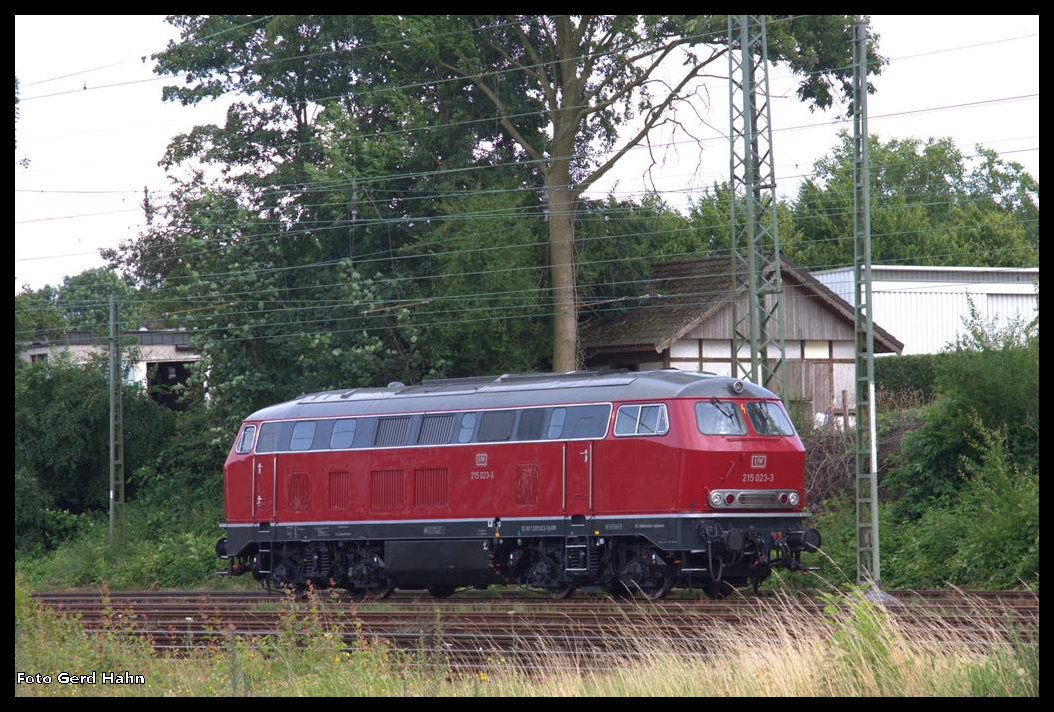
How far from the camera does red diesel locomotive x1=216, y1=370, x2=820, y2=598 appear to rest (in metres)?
19.3

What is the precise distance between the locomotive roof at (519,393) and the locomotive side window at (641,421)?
0.58 ft

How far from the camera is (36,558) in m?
34.7

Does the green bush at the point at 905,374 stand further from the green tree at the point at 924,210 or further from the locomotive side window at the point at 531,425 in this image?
the green tree at the point at 924,210

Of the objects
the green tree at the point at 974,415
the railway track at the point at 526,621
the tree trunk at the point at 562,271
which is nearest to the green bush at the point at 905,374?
the tree trunk at the point at 562,271

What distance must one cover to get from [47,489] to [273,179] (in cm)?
1114

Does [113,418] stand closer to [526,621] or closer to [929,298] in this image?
[526,621]

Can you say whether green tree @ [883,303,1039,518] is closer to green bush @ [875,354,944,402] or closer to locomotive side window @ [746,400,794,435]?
locomotive side window @ [746,400,794,435]

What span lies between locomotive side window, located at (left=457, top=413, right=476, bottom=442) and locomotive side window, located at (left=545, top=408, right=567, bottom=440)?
1.50 meters

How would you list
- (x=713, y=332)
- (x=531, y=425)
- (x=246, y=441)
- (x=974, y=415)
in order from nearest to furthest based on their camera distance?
1. (x=531, y=425)
2. (x=974, y=415)
3. (x=246, y=441)
4. (x=713, y=332)

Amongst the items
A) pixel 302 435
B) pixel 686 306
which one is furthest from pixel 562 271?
pixel 302 435

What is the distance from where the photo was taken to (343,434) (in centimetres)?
2305

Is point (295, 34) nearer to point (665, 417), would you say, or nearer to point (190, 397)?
point (190, 397)

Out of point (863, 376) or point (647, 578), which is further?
point (647, 578)

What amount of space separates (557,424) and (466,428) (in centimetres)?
178
